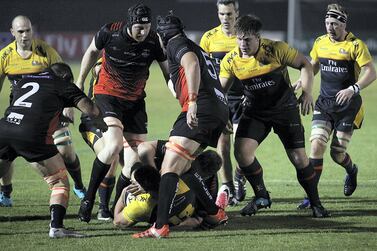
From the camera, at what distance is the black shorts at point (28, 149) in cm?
810

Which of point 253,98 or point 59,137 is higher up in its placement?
point 253,98

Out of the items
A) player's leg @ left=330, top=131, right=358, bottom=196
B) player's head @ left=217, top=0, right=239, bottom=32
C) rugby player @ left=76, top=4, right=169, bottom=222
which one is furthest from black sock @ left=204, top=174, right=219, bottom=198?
player's head @ left=217, top=0, right=239, bottom=32

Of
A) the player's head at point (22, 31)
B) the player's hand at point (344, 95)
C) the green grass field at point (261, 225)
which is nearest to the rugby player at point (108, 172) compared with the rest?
the green grass field at point (261, 225)

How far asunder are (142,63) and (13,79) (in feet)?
6.08

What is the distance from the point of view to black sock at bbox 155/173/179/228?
8.13 meters

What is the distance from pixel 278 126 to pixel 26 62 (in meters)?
3.24

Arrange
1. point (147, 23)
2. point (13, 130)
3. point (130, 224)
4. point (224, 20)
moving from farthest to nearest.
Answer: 1. point (224, 20)
2. point (147, 23)
3. point (130, 224)
4. point (13, 130)

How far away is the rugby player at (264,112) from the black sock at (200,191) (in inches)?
38.2

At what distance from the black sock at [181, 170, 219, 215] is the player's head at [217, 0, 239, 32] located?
126 inches

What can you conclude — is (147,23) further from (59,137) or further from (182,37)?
(59,137)

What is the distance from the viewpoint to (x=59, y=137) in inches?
435

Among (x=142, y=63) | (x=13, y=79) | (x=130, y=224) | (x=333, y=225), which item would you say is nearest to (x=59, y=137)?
(x=13, y=79)

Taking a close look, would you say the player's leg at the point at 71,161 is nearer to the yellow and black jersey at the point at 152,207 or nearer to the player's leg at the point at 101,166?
the player's leg at the point at 101,166

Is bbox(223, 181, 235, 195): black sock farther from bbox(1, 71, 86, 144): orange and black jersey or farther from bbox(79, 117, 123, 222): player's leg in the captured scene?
bbox(1, 71, 86, 144): orange and black jersey
